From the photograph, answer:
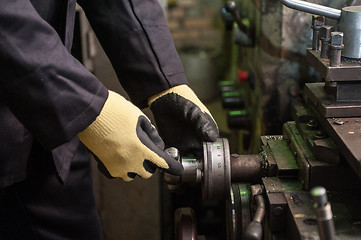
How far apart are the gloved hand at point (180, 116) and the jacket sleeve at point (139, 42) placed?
0.03 meters

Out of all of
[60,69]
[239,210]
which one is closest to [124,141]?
[60,69]

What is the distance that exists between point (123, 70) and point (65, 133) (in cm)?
42

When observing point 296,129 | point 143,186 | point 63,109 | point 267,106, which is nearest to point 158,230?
point 143,186

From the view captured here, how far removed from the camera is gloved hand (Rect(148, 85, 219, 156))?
1.41m

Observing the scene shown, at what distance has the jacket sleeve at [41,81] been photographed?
1050mm

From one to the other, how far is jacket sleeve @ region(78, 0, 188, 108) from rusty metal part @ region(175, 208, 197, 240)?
0.36 meters

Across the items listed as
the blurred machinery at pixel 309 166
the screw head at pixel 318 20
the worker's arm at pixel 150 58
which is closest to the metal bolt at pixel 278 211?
the blurred machinery at pixel 309 166

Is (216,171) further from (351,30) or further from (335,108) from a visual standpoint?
(351,30)

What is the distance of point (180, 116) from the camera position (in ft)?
4.78

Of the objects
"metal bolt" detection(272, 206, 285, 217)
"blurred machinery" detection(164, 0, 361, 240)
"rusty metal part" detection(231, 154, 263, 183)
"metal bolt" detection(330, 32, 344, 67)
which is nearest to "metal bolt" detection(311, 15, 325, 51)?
"blurred machinery" detection(164, 0, 361, 240)

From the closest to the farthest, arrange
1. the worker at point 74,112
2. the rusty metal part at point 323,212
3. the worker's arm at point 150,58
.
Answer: the rusty metal part at point 323,212 → the worker at point 74,112 → the worker's arm at point 150,58

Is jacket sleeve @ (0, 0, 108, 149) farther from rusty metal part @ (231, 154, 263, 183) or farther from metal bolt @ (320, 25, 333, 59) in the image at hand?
metal bolt @ (320, 25, 333, 59)

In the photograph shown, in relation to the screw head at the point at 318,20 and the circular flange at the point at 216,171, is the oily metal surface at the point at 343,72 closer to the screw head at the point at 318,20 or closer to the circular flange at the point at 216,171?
the screw head at the point at 318,20

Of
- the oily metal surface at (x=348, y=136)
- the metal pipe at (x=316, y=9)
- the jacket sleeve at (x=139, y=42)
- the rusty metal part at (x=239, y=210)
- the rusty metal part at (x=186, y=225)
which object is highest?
the metal pipe at (x=316, y=9)
